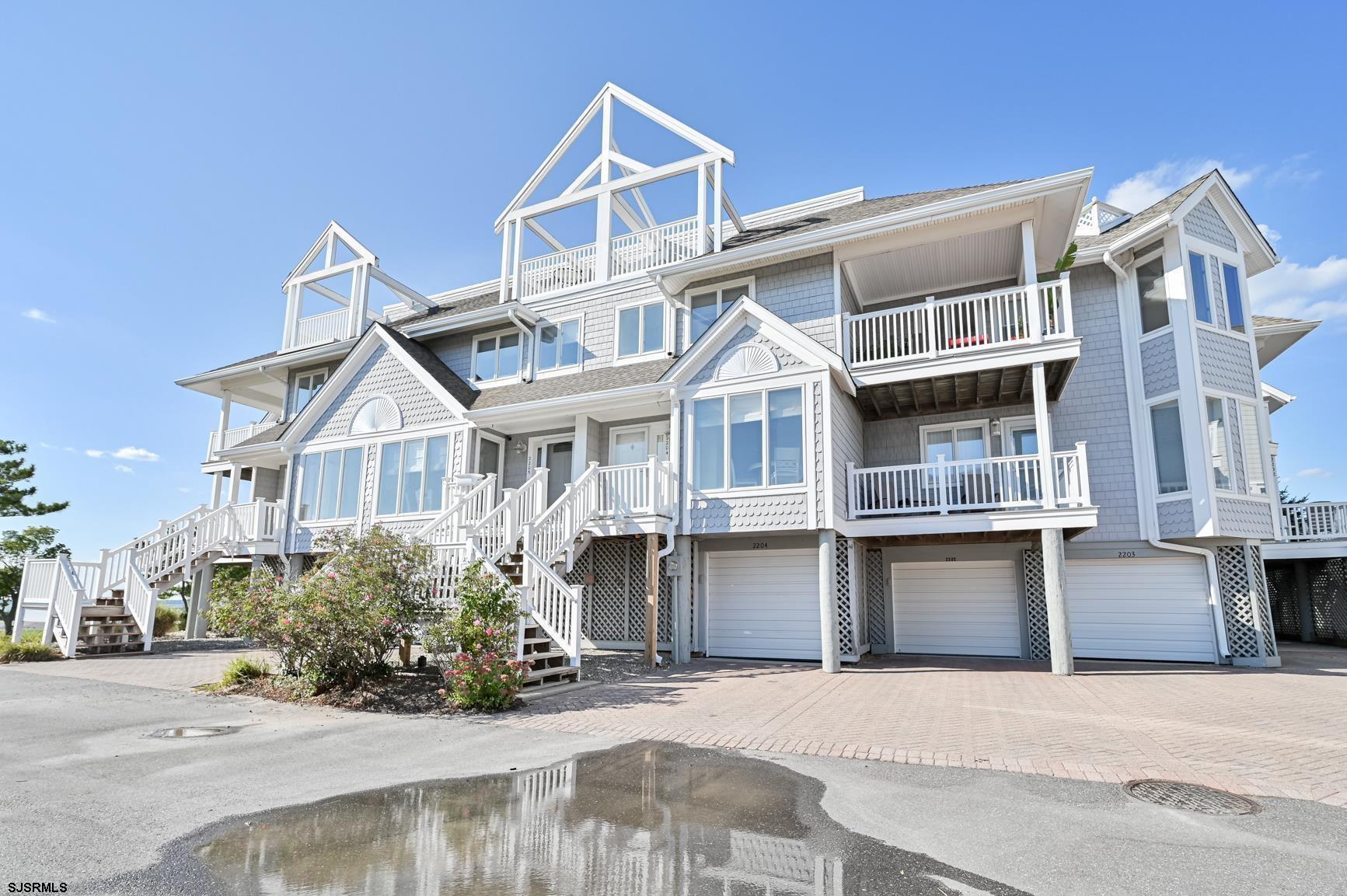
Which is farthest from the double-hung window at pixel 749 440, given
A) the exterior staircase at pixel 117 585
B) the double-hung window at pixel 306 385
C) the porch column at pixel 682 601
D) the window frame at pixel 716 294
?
the double-hung window at pixel 306 385

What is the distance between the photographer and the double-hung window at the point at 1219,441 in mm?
13289

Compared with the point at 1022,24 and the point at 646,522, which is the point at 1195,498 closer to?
the point at 1022,24

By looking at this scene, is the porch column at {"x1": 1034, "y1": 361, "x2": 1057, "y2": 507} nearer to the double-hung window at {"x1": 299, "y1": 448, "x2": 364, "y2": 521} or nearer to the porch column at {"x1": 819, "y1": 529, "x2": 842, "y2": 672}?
the porch column at {"x1": 819, "y1": 529, "x2": 842, "y2": 672}

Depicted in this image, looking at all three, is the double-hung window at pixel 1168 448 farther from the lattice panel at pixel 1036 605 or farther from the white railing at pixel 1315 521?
the white railing at pixel 1315 521

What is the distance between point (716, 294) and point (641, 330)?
2.15 m

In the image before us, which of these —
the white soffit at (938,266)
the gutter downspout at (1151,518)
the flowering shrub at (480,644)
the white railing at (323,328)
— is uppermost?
the white railing at (323,328)

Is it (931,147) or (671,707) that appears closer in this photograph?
(671,707)

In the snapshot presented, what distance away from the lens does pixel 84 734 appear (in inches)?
273

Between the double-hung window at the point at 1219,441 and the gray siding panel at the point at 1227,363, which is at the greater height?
the gray siding panel at the point at 1227,363

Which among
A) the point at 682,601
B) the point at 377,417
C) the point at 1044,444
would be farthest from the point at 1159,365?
the point at 377,417

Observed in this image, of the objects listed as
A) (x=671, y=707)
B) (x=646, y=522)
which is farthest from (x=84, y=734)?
(x=646, y=522)

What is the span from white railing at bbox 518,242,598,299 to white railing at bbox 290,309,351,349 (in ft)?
20.3

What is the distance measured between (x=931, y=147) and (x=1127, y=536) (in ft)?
31.5

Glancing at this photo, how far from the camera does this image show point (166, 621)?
20031 millimetres
